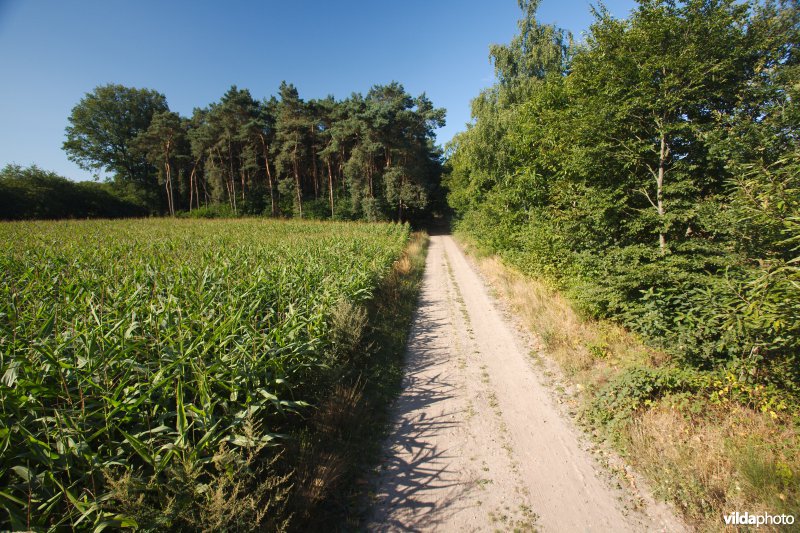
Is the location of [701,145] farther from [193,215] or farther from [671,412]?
[193,215]

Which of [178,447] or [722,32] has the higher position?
[722,32]

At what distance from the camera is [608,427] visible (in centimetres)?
414

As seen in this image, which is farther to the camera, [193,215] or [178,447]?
[193,215]

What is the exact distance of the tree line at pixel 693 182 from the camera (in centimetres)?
393

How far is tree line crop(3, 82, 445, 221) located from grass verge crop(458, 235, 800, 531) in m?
29.7

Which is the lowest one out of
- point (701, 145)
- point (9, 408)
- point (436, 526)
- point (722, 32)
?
point (436, 526)

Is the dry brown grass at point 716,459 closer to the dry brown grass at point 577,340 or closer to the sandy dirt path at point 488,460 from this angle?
the sandy dirt path at point 488,460

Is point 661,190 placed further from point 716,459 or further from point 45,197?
point 45,197

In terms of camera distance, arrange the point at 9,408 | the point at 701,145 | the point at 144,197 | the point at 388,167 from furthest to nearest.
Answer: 1. the point at 144,197
2. the point at 388,167
3. the point at 701,145
4. the point at 9,408

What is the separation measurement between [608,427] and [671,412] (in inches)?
32.8

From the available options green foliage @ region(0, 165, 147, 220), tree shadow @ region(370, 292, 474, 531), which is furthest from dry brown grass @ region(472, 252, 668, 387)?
green foliage @ region(0, 165, 147, 220)

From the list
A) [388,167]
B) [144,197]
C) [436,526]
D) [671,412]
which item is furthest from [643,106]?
[144,197]

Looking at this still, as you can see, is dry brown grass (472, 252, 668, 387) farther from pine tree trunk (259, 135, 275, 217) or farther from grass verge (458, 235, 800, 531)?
pine tree trunk (259, 135, 275, 217)

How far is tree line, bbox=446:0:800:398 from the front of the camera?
12.9ft
